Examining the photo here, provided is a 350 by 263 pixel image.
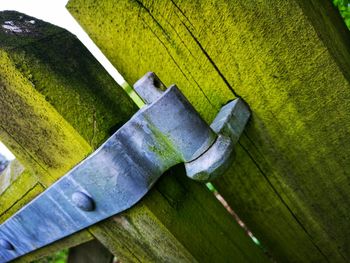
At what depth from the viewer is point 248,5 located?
0.88m

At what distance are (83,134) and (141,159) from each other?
0.18 m

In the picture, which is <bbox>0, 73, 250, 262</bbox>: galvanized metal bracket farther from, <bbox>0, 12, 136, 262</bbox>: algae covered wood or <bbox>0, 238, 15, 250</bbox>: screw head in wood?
<bbox>0, 238, 15, 250</bbox>: screw head in wood

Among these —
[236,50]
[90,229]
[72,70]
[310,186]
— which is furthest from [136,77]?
[310,186]

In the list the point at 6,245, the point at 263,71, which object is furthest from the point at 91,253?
the point at 263,71

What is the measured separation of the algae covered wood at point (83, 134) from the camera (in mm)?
902

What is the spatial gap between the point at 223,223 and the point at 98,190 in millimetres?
501

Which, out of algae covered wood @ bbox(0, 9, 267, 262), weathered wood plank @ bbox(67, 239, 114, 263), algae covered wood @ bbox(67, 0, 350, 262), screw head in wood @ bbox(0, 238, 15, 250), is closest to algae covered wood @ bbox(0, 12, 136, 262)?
algae covered wood @ bbox(0, 9, 267, 262)

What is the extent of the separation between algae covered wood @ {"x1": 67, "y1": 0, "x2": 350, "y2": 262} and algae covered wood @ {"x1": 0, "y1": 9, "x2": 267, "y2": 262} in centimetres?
14

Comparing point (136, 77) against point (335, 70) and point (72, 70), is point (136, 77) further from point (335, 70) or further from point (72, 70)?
point (335, 70)

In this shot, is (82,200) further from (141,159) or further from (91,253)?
(91,253)

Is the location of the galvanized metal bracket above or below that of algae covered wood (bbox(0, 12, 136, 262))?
below

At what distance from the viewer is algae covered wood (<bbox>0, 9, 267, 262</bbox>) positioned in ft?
2.96

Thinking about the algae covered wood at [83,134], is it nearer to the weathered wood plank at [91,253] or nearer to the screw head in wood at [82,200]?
the screw head in wood at [82,200]

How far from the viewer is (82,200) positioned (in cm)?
95
